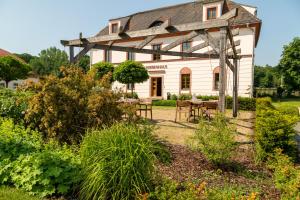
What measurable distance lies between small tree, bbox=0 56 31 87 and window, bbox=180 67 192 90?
1756 centimetres

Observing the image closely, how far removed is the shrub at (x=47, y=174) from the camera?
10.9 ft

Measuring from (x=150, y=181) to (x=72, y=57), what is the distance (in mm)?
7653

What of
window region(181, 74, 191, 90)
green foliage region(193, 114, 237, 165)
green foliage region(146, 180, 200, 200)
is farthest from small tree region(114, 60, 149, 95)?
green foliage region(146, 180, 200, 200)

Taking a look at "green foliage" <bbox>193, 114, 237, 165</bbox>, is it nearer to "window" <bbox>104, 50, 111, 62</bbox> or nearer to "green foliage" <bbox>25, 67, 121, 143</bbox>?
"green foliage" <bbox>25, 67, 121, 143</bbox>

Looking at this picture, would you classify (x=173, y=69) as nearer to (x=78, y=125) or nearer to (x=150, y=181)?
(x=78, y=125)

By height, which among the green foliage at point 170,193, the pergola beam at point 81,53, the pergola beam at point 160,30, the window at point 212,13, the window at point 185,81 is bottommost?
the green foliage at point 170,193

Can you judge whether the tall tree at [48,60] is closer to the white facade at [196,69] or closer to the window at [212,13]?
the white facade at [196,69]

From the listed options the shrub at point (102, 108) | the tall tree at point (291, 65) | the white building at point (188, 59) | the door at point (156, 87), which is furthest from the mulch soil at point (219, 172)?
the tall tree at point (291, 65)

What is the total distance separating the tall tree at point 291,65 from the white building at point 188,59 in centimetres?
1673

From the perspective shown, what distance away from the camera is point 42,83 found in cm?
549

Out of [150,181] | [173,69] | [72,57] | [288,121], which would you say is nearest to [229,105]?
[173,69]

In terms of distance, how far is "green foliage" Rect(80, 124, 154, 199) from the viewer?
3.08 m

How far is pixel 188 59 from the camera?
80.2 feet

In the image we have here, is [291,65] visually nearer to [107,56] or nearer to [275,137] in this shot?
[107,56]
